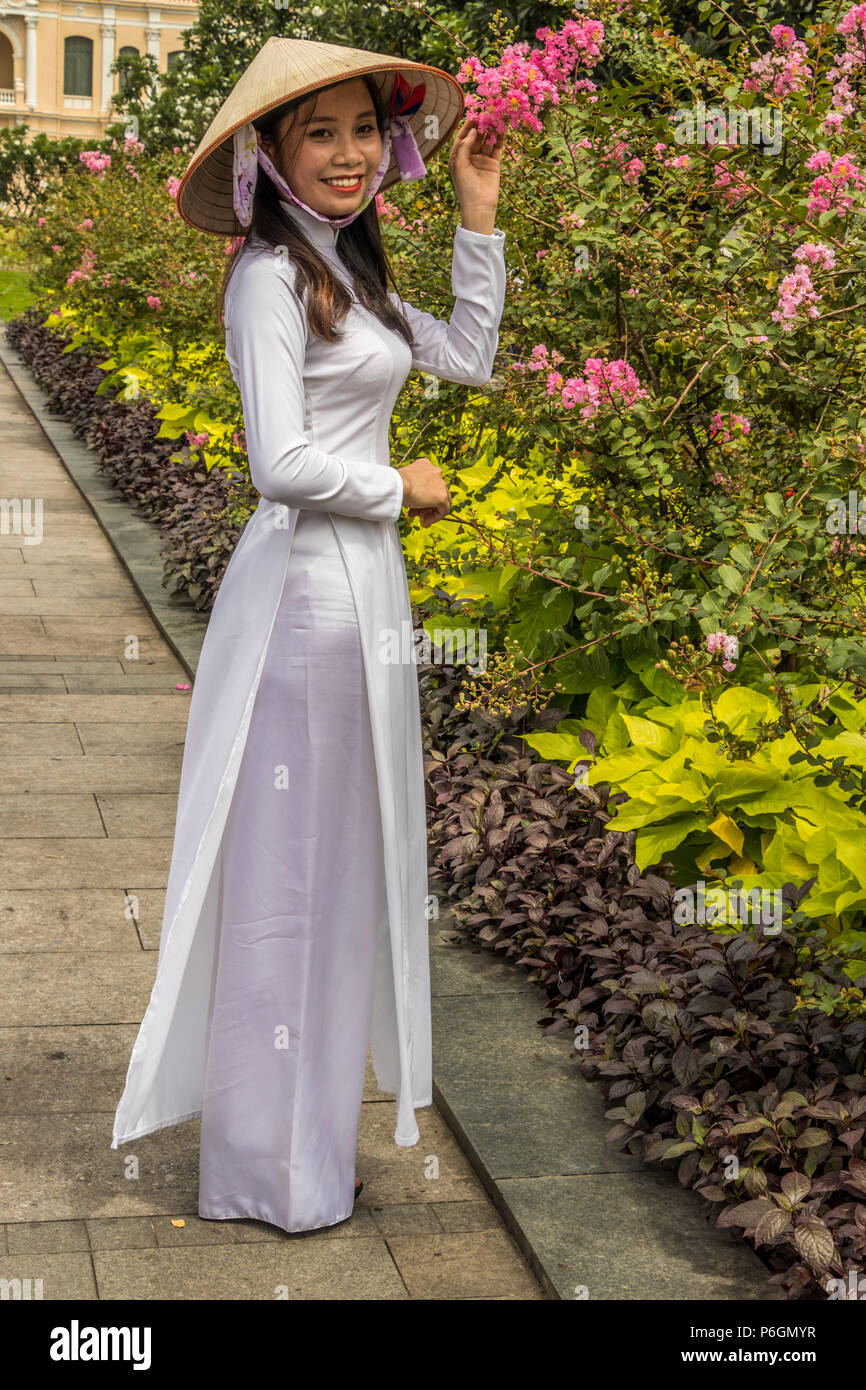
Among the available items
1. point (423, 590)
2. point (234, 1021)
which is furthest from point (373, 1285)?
point (423, 590)

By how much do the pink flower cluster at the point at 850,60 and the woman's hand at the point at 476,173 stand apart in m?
1.23

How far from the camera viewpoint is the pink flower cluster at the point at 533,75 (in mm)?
4078

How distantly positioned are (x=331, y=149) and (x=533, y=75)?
5.85ft

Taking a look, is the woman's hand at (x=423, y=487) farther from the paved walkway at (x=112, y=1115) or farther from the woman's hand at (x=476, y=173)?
the paved walkway at (x=112, y=1115)

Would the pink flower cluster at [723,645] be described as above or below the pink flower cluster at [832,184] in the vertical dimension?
below

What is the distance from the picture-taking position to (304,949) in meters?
2.71

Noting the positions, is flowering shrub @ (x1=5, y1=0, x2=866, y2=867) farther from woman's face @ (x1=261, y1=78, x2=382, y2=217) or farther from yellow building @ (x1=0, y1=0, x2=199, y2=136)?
yellow building @ (x1=0, y1=0, x2=199, y2=136)

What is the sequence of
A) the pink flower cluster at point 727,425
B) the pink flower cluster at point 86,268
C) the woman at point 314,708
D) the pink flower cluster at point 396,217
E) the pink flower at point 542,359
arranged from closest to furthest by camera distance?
the woman at point 314,708
the pink flower cluster at point 727,425
the pink flower at point 542,359
the pink flower cluster at point 396,217
the pink flower cluster at point 86,268

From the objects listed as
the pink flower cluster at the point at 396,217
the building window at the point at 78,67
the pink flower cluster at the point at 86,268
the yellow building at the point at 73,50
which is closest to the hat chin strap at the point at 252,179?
the pink flower cluster at the point at 396,217

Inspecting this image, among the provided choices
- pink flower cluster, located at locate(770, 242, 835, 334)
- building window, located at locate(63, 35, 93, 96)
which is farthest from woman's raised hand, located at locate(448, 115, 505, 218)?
building window, located at locate(63, 35, 93, 96)

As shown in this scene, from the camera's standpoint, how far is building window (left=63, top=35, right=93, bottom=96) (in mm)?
63250

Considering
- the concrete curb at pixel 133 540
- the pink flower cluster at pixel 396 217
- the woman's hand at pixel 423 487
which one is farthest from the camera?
the concrete curb at pixel 133 540

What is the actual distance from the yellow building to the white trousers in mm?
64573

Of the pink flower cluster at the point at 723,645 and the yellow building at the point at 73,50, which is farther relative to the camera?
the yellow building at the point at 73,50
